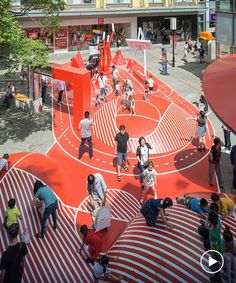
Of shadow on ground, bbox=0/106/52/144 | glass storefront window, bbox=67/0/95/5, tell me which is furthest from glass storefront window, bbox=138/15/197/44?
shadow on ground, bbox=0/106/52/144

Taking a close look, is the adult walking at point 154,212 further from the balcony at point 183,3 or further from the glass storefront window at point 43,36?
the balcony at point 183,3

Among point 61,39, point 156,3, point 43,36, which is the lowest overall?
point 61,39

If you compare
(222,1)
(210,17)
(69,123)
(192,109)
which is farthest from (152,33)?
(69,123)

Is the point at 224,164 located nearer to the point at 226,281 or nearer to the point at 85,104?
the point at 85,104

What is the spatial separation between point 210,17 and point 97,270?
4210 centimetres

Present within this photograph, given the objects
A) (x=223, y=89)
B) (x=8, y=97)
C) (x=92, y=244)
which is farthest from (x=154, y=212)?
(x=8, y=97)

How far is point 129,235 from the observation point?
28.3 feet

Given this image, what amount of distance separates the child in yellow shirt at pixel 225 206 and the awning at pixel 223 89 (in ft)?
6.74

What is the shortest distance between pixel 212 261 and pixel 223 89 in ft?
11.7

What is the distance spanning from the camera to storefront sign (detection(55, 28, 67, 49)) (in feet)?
128

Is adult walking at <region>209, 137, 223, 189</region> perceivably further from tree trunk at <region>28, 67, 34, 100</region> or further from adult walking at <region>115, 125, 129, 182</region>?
tree trunk at <region>28, 67, 34, 100</region>

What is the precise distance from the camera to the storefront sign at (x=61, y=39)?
38938 mm

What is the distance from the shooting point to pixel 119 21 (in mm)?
41844

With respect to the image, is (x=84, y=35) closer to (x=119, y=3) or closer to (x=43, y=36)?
(x=43, y=36)
